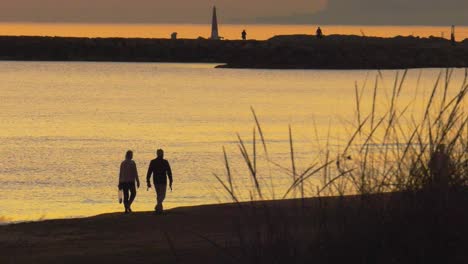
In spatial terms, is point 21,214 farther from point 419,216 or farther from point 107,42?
point 107,42

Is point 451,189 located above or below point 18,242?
above

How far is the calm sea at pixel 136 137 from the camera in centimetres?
3291

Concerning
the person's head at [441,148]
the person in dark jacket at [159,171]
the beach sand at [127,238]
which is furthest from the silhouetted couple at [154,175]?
the person's head at [441,148]

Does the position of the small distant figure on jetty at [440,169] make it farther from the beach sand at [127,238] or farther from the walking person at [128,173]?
the walking person at [128,173]

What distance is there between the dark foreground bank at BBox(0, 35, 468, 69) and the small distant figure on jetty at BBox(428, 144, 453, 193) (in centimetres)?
15671

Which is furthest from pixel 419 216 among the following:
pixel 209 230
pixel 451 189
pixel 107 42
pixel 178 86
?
pixel 107 42

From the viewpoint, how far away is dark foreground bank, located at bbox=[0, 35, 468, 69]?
170 meters

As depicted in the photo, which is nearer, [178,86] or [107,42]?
[178,86]

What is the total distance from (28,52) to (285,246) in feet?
635

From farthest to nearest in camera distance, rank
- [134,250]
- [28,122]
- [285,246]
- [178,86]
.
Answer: [178,86] < [28,122] < [134,250] < [285,246]

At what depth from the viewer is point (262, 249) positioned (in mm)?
8164

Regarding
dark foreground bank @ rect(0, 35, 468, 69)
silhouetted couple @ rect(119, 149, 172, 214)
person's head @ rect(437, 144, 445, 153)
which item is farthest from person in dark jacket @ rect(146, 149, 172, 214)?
dark foreground bank @ rect(0, 35, 468, 69)

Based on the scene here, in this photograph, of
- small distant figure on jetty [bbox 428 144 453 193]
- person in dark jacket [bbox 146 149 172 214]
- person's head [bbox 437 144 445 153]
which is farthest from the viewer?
person in dark jacket [bbox 146 149 172 214]

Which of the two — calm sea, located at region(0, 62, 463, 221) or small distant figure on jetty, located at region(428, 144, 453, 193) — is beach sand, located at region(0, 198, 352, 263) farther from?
small distant figure on jetty, located at region(428, 144, 453, 193)
